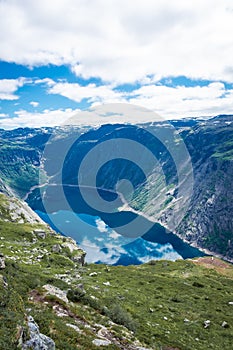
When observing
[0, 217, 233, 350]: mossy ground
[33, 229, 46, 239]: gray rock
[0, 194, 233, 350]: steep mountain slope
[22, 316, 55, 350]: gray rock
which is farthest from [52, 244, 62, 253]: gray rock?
[22, 316, 55, 350]: gray rock

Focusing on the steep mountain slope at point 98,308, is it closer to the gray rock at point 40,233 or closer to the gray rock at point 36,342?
the gray rock at point 36,342

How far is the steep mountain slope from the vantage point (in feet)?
58.2

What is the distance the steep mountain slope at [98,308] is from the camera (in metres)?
17.8

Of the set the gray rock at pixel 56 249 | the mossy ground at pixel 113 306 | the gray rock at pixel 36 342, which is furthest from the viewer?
the gray rock at pixel 56 249

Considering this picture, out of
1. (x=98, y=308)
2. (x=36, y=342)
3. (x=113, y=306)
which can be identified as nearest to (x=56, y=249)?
(x=113, y=306)

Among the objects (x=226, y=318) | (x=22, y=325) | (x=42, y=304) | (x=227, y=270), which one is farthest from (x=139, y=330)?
(x=227, y=270)

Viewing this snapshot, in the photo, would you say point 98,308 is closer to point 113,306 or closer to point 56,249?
point 113,306

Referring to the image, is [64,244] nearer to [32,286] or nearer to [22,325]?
[32,286]

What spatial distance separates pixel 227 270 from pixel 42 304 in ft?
243

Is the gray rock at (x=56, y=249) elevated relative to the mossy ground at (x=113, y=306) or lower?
lower

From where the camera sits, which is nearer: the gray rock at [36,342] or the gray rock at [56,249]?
the gray rock at [36,342]

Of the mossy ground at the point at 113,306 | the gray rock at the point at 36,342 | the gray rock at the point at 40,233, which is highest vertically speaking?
the gray rock at the point at 36,342

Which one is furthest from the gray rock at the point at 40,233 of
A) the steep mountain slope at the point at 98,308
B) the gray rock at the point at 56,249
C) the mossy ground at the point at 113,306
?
the gray rock at the point at 56,249

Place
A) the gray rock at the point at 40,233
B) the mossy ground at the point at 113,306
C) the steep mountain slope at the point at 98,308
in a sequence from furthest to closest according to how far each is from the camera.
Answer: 1. the gray rock at the point at 40,233
2. the mossy ground at the point at 113,306
3. the steep mountain slope at the point at 98,308
